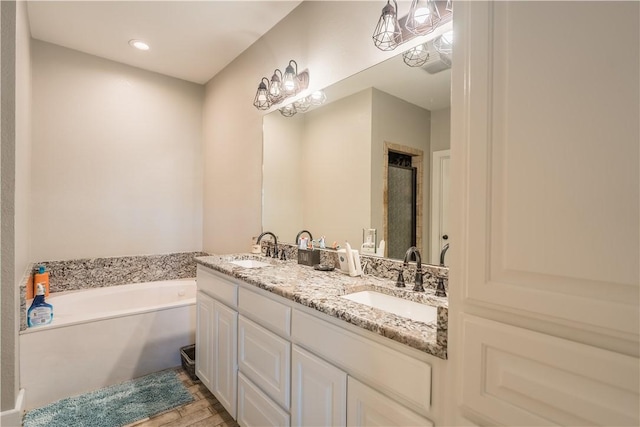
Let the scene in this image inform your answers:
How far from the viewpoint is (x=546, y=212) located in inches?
24.0

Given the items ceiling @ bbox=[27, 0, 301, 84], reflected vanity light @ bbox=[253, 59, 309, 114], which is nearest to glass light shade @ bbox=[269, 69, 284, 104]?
reflected vanity light @ bbox=[253, 59, 309, 114]

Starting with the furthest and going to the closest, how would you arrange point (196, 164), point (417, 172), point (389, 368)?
point (196, 164)
point (417, 172)
point (389, 368)

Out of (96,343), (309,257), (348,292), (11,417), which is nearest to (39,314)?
(96,343)

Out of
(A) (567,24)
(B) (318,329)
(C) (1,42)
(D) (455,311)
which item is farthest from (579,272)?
(C) (1,42)

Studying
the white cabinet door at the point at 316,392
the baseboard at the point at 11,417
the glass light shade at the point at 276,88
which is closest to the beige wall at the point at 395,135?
the white cabinet door at the point at 316,392

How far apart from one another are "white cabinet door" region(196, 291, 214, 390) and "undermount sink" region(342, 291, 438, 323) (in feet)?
3.42

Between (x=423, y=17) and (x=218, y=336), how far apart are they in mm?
2030

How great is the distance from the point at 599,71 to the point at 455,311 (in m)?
0.56

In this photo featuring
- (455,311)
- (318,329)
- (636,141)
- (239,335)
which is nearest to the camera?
(636,141)

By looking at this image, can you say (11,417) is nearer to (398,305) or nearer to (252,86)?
(398,305)

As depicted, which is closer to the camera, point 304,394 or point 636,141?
point 636,141

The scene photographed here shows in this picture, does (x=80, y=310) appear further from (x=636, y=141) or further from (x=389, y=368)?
(x=636, y=141)

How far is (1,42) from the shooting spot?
1567 millimetres

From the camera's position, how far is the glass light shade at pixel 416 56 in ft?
4.81
